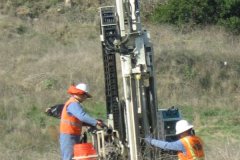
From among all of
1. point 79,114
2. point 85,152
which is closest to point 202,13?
point 79,114

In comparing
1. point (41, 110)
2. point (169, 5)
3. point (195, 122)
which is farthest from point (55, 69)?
point (169, 5)

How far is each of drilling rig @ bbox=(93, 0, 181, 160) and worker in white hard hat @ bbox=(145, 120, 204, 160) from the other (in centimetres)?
72

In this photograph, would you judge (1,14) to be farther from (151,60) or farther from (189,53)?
(151,60)

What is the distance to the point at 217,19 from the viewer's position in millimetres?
30344

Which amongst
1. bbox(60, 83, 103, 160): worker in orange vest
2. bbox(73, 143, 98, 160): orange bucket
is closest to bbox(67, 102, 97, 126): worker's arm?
bbox(60, 83, 103, 160): worker in orange vest

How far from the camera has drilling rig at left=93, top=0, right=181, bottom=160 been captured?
9.77 meters

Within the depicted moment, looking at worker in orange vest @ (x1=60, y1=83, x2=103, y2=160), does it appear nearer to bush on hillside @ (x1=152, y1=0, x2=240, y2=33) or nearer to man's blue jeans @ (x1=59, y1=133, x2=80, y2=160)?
man's blue jeans @ (x1=59, y1=133, x2=80, y2=160)

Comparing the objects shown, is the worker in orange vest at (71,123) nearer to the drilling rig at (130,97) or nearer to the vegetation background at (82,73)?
the drilling rig at (130,97)

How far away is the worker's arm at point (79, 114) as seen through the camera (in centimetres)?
936

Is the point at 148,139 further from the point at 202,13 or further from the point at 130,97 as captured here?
the point at 202,13

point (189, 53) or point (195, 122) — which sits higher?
point (189, 53)

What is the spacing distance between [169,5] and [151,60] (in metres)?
20.6

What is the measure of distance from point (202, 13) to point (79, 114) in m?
21.6

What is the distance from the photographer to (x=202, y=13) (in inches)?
1190
